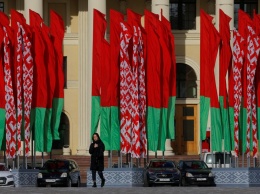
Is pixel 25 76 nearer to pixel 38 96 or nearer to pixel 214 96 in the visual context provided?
pixel 38 96

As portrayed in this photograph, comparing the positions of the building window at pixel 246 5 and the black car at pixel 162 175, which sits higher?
the building window at pixel 246 5

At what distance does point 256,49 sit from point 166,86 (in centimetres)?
678

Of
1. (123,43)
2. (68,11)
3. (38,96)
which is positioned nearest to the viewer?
(123,43)

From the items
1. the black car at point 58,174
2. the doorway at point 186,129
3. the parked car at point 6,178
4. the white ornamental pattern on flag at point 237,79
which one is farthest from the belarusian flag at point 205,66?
the doorway at point 186,129

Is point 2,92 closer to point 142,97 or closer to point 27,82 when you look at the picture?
point 27,82

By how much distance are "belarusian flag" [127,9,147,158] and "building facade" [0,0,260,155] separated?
2994 centimetres

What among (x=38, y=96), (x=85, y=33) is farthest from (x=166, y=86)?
(x=85, y=33)

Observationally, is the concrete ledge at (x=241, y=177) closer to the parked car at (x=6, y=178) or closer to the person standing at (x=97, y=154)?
the person standing at (x=97, y=154)

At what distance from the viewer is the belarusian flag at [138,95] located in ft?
194

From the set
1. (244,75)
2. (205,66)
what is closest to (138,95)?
(205,66)

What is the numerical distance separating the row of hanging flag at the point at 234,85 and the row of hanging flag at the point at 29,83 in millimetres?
A: 6705

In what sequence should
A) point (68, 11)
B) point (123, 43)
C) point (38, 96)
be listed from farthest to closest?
1. point (68, 11)
2. point (38, 96)
3. point (123, 43)

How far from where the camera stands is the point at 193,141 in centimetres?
9200

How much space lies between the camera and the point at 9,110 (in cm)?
6191
